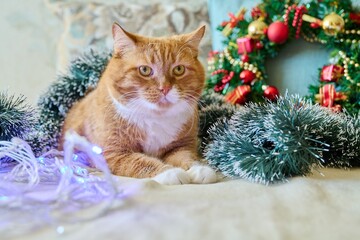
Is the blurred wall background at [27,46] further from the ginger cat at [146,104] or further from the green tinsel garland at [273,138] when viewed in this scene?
the ginger cat at [146,104]

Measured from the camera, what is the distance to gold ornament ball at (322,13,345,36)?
1.30 m

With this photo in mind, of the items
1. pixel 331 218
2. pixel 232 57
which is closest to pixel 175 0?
pixel 232 57

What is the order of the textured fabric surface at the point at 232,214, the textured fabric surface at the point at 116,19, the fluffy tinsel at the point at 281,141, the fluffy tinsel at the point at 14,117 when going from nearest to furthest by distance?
the textured fabric surface at the point at 232,214
the fluffy tinsel at the point at 281,141
the fluffy tinsel at the point at 14,117
the textured fabric surface at the point at 116,19

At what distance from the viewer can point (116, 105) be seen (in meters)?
1.12

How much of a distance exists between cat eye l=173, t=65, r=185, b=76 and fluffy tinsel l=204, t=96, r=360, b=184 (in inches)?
7.2

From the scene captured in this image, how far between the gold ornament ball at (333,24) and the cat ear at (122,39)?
648 mm

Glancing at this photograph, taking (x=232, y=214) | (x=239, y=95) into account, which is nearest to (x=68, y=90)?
(x=239, y=95)

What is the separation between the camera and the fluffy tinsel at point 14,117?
104 centimetres

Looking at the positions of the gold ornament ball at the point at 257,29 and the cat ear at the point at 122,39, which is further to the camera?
the gold ornament ball at the point at 257,29

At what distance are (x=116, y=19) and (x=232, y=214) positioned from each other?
114 cm

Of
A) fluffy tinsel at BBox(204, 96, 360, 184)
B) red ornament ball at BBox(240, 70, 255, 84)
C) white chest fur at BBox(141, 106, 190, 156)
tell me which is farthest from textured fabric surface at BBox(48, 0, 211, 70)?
fluffy tinsel at BBox(204, 96, 360, 184)

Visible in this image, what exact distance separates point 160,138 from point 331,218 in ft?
1.97

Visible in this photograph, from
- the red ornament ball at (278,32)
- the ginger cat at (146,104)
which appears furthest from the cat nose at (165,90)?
the red ornament ball at (278,32)

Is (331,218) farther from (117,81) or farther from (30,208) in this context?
(117,81)
